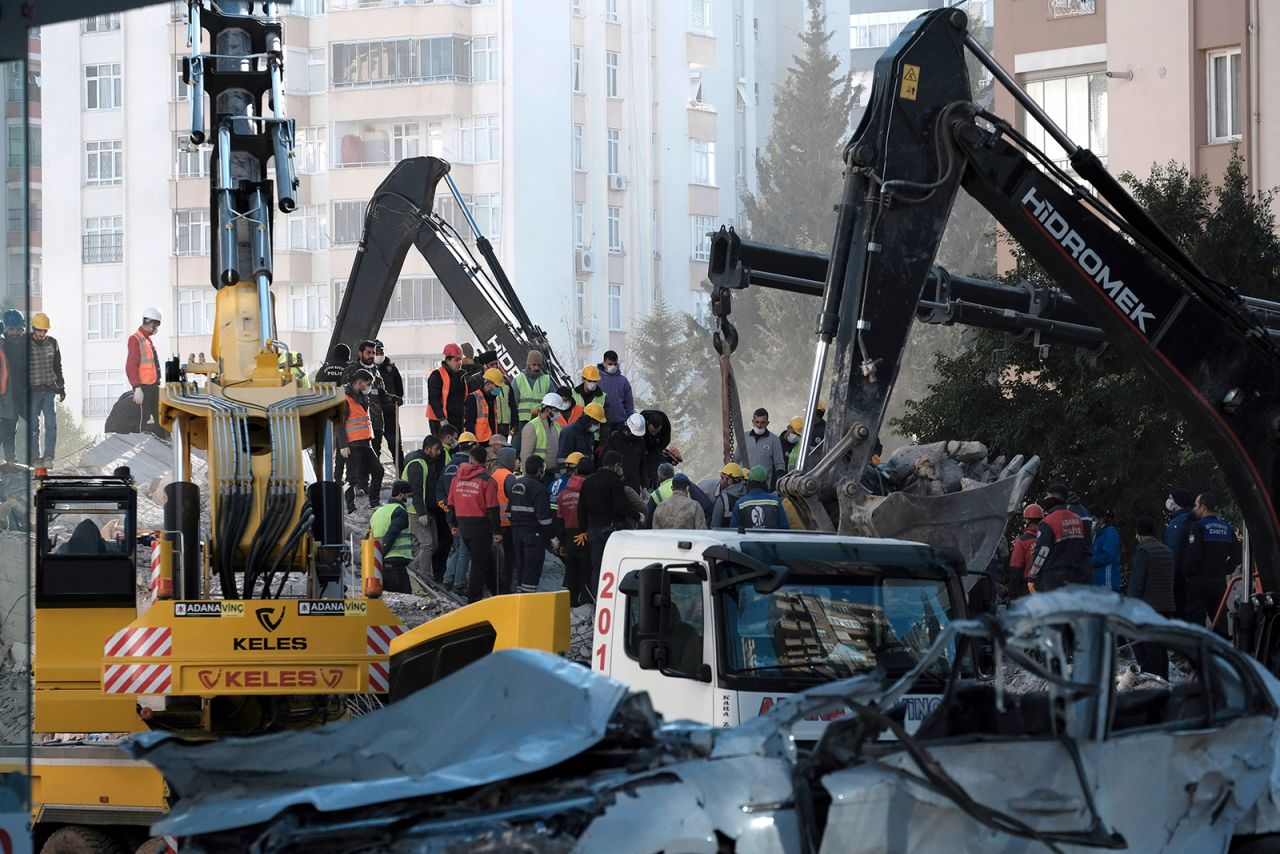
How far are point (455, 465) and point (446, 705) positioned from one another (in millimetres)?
14303

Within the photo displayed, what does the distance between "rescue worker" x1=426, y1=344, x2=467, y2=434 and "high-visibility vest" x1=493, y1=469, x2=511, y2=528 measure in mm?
4487

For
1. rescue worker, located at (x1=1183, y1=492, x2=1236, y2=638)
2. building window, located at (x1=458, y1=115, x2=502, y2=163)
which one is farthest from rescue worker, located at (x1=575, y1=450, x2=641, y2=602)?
building window, located at (x1=458, y1=115, x2=502, y2=163)

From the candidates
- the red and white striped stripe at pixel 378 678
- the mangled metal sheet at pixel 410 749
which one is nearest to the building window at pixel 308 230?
the red and white striped stripe at pixel 378 678

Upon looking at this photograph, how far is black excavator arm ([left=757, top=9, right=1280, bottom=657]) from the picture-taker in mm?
13797

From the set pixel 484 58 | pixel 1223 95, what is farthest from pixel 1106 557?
pixel 484 58

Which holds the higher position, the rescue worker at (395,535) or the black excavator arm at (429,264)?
the black excavator arm at (429,264)

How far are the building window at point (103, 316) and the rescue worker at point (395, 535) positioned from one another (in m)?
47.7

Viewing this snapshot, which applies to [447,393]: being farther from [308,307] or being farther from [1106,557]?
[308,307]

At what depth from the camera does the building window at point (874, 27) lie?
99000mm

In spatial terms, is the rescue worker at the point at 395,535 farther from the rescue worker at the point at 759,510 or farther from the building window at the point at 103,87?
the building window at the point at 103,87

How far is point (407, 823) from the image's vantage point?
6.60 meters

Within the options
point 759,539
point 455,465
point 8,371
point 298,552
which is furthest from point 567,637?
point 455,465

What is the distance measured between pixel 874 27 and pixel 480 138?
4043 centimetres

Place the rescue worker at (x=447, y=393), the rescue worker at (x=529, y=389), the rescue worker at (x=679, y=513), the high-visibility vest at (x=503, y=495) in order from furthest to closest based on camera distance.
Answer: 1. the rescue worker at (x=447, y=393)
2. the rescue worker at (x=529, y=389)
3. the high-visibility vest at (x=503, y=495)
4. the rescue worker at (x=679, y=513)
